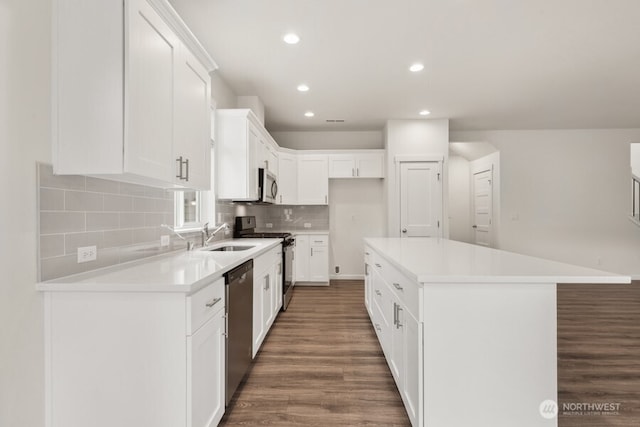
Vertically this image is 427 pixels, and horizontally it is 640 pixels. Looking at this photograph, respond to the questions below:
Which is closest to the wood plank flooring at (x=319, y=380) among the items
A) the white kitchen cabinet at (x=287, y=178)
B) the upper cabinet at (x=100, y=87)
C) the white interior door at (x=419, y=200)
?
the upper cabinet at (x=100, y=87)

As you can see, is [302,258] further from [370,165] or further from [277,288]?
[370,165]

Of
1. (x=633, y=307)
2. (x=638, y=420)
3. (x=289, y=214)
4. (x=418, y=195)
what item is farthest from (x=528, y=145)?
(x=638, y=420)

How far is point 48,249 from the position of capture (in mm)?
1368

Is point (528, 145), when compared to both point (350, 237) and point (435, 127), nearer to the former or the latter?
point (435, 127)

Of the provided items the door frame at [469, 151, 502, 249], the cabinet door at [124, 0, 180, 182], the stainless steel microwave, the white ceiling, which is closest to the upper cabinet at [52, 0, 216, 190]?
the cabinet door at [124, 0, 180, 182]

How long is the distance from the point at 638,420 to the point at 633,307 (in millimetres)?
3013

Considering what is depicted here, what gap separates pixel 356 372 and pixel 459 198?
5.94 meters

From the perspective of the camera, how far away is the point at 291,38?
2746 millimetres

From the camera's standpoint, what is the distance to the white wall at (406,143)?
5105 millimetres

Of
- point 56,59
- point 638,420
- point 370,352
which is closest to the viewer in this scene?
point 56,59

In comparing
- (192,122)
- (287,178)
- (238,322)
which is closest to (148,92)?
(192,122)

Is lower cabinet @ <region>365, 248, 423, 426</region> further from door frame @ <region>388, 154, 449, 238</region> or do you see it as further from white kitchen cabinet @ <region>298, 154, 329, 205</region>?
white kitchen cabinet @ <region>298, 154, 329, 205</region>

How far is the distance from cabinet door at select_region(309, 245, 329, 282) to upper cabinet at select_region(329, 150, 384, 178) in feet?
4.30

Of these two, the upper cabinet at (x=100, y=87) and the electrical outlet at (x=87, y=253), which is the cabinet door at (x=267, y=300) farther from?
the upper cabinet at (x=100, y=87)
